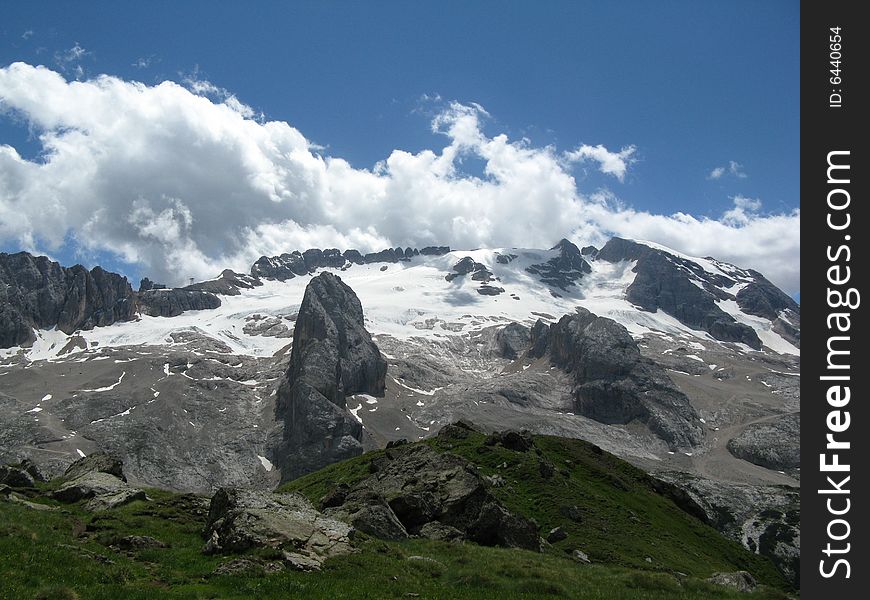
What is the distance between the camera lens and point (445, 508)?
42188 millimetres

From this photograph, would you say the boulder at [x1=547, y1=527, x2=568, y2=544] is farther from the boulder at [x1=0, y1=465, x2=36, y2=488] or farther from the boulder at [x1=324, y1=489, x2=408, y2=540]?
the boulder at [x1=0, y1=465, x2=36, y2=488]

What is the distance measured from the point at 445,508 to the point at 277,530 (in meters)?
18.3

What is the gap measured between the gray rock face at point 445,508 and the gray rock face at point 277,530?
6698mm

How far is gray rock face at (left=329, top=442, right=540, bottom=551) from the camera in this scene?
39.0m

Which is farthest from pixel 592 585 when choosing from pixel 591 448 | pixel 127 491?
pixel 591 448

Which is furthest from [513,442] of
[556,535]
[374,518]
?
[374,518]

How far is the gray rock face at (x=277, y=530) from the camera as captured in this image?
25156mm

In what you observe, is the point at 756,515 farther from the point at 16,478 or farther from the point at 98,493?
the point at 16,478

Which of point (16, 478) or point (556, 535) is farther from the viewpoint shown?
point (556, 535)

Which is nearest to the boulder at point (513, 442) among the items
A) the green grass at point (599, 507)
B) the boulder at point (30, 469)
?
the green grass at point (599, 507)

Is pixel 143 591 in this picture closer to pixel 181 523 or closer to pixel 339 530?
pixel 339 530

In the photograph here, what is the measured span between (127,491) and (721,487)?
166 m

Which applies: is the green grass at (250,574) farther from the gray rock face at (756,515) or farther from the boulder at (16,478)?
the gray rock face at (756,515)
